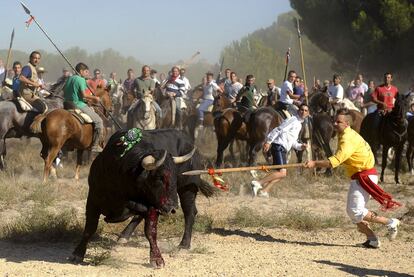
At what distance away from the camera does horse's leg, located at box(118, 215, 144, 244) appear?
30.1ft

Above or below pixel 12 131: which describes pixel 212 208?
below

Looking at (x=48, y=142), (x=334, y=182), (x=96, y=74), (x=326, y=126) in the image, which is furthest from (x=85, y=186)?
(x=96, y=74)

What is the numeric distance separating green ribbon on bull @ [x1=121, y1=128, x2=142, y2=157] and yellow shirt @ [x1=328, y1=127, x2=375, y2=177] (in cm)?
258

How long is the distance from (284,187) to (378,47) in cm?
2262

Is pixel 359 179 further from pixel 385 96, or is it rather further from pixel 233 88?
pixel 233 88

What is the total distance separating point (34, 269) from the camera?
7.49 m

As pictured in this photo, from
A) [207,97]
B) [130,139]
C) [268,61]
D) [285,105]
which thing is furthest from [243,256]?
[268,61]

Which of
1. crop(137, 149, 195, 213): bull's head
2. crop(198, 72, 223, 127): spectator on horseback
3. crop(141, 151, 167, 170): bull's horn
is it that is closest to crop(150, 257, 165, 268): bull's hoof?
crop(137, 149, 195, 213): bull's head

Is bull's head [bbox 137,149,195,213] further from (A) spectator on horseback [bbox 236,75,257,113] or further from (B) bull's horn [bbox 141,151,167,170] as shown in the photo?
(A) spectator on horseback [bbox 236,75,257,113]

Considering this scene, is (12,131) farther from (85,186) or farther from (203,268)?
(203,268)

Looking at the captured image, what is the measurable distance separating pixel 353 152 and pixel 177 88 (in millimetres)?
13277

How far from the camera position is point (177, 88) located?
71.9ft

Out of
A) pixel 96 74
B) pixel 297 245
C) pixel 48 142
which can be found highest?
pixel 96 74

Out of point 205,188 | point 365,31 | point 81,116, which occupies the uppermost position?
point 365,31
